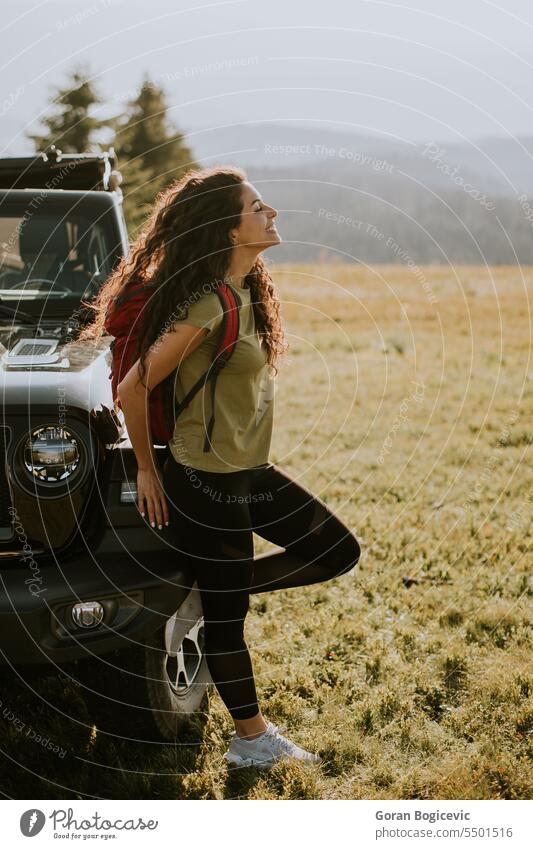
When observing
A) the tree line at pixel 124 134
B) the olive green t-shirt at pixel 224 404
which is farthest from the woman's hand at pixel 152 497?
the tree line at pixel 124 134

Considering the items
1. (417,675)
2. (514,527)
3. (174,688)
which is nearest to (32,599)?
(174,688)

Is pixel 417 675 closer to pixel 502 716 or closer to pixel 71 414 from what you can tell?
pixel 502 716

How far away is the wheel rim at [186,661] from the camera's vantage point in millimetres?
3821

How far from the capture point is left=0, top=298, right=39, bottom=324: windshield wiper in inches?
175

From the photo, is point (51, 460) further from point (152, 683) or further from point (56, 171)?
point (56, 171)

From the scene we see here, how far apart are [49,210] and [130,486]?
2253mm

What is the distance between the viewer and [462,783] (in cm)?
361

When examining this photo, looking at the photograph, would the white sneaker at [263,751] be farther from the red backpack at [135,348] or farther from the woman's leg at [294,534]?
the red backpack at [135,348]

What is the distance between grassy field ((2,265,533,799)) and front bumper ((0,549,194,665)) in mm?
778

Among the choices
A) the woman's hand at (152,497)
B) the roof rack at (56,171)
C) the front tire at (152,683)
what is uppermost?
the roof rack at (56,171)

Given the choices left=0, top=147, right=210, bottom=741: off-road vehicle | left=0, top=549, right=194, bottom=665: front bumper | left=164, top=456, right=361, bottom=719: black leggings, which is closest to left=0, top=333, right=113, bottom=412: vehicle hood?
left=0, top=147, right=210, bottom=741: off-road vehicle

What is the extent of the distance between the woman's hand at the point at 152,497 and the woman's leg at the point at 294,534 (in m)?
0.43

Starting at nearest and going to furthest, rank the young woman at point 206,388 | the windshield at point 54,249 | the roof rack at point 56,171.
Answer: the young woman at point 206,388, the windshield at point 54,249, the roof rack at point 56,171

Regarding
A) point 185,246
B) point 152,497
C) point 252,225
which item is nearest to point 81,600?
point 152,497
